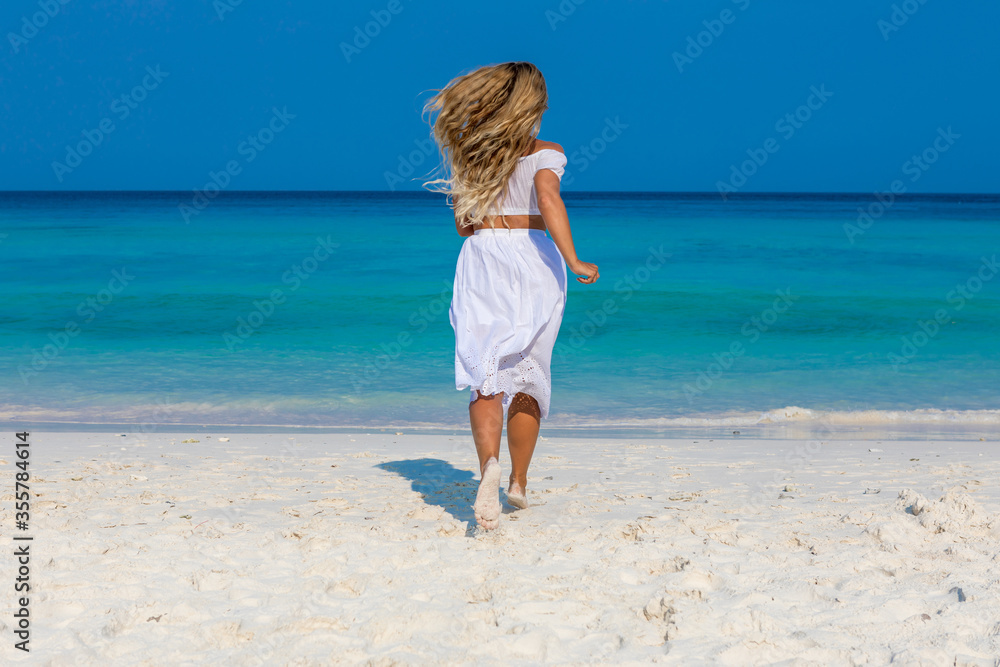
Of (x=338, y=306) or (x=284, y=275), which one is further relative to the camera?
(x=284, y=275)

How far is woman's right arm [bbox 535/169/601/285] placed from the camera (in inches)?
121

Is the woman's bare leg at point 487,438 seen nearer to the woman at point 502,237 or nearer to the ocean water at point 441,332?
the woman at point 502,237

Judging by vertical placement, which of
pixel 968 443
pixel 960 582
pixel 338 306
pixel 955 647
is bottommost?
pixel 955 647

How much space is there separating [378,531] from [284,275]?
16.8 m

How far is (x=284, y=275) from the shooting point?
62.7 feet

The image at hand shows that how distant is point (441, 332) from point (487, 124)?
7747mm

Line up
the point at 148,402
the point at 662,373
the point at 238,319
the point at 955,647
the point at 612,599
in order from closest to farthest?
1. the point at 955,647
2. the point at 612,599
3. the point at 148,402
4. the point at 662,373
5. the point at 238,319

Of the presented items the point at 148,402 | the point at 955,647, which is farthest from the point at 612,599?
the point at 148,402

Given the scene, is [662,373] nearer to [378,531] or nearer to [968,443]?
[968,443]

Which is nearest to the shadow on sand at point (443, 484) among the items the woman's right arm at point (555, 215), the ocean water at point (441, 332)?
the woman's right arm at point (555, 215)

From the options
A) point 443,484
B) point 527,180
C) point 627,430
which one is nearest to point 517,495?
Result: point 443,484

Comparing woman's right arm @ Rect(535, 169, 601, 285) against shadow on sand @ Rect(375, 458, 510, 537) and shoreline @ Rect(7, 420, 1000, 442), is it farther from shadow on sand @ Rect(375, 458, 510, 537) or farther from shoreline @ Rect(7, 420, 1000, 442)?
shoreline @ Rect(7, 420, 1000, 442)

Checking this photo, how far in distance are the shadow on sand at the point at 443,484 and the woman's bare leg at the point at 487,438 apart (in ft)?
0.67

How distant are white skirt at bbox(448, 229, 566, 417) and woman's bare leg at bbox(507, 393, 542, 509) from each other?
0.18 m
